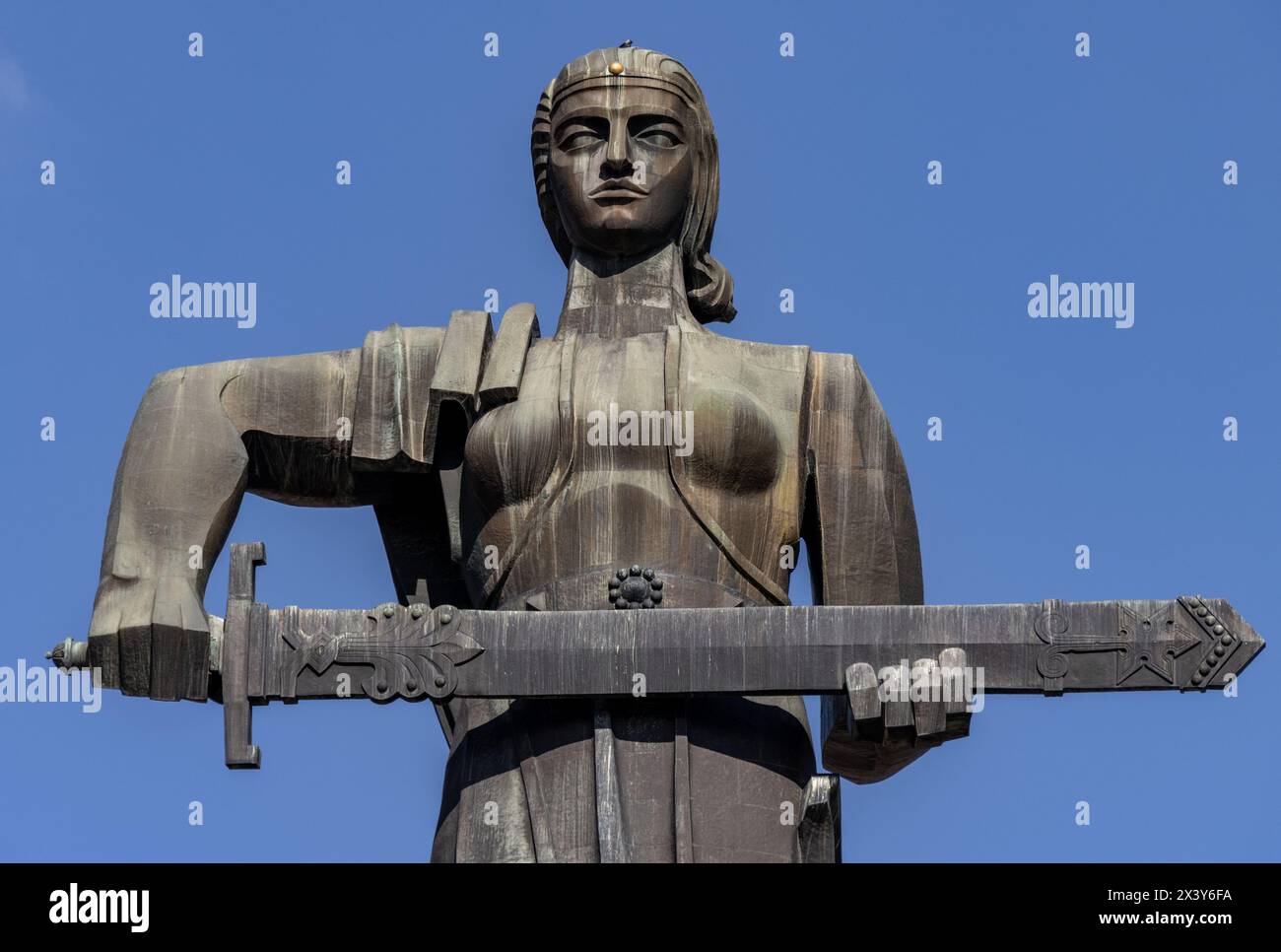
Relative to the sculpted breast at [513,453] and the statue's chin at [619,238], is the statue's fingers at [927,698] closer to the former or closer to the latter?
the sculpted breast at [513,453]

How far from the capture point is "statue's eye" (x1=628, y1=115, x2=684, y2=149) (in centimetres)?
2373

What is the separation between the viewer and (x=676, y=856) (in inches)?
849

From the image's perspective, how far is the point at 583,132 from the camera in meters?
23.7

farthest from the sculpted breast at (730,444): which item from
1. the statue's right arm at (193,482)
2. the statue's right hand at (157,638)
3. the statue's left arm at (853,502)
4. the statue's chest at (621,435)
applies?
the statue's right hand at (157,638)

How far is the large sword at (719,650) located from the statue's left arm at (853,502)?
1.43m

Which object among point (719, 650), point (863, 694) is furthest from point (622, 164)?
point (863, 694)

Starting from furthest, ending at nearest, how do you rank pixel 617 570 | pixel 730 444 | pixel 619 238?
pixel 619 238
pixel 730 444
pixel 617 570

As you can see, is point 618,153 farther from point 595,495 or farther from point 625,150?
point 595,495

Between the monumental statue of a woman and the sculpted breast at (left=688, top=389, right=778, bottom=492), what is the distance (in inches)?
0.6

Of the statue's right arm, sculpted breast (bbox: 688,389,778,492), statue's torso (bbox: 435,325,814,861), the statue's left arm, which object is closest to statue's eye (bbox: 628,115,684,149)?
statue's torso (bbox: 435,325,814,861)

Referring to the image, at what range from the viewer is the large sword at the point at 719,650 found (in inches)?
840

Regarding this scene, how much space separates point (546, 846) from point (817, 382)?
11.4 feet

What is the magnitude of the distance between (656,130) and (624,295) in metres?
1.03

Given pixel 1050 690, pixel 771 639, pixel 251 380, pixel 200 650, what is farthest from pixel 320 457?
pixel 1050 690
